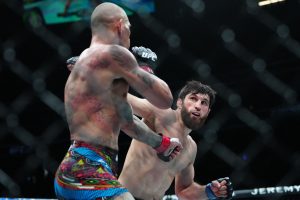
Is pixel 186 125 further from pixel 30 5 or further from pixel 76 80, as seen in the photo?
pixel 30 5

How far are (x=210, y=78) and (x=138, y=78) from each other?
3.54 m

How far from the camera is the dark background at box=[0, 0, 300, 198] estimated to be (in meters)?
4.72

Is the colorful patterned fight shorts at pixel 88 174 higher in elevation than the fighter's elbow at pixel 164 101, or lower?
lower

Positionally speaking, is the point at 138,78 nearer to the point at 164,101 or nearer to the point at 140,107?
the point at 164,101

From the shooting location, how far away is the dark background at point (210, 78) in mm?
4723

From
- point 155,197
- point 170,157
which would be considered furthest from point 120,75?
point 155,197

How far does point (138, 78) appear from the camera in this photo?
140 cm

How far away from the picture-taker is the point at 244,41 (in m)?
5.04

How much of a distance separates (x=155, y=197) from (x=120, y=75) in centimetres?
77

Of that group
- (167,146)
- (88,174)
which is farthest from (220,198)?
(88,174)

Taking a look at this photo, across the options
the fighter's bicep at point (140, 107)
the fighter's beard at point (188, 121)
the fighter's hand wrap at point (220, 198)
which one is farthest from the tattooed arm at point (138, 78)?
the fighter's hand wrap at point (220, 198)

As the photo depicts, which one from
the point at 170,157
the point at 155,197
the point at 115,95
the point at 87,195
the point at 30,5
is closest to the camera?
the point at 87,195

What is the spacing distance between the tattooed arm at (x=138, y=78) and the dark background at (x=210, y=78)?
3299mm

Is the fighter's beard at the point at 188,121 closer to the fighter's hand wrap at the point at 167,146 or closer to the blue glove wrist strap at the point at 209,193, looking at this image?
the blue glove wrist strap at the point at 209,193
